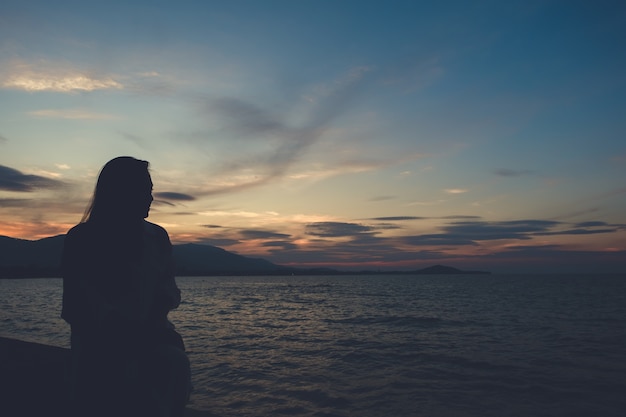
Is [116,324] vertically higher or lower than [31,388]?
higher

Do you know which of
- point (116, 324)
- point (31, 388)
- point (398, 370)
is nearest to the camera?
point (116, 324)

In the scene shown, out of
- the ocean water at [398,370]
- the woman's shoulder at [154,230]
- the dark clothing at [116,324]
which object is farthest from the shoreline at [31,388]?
the ocean water at [398,370]

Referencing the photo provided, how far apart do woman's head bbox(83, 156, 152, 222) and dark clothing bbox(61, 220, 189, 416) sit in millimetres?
87

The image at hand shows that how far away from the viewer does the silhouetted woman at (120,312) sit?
227 cm

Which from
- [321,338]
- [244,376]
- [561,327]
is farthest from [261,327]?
[561,327]

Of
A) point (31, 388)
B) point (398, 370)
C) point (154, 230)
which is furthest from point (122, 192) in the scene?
point (398, 370)

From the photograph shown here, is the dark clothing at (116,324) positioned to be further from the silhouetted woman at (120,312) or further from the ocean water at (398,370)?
the ocean water at (398,370)

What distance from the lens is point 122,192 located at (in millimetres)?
2469

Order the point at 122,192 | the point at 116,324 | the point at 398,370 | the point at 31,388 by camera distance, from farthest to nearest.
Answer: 1. the point at 398,370
2. the point at 31,388
3. the point at 122,192
4. the point at 116,324

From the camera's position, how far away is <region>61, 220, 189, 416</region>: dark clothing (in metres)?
2.27

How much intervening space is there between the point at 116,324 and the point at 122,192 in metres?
0.76

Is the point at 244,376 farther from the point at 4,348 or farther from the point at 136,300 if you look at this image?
the point at 136,300

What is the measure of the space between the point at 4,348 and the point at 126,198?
8038mm

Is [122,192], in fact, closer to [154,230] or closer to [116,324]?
[154,230]
